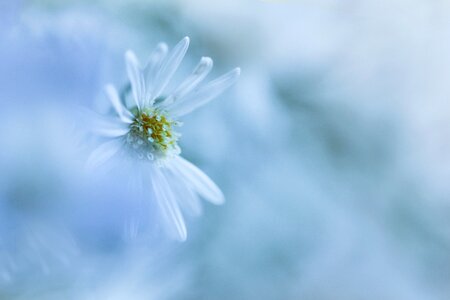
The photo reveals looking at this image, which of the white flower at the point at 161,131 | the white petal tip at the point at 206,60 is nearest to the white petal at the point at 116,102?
the white flower at the point at 161,131

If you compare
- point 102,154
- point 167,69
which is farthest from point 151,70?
point 102,154

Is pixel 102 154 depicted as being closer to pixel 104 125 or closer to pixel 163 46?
pixel 104 125

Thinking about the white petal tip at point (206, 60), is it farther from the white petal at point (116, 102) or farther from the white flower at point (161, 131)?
the white petal at point (116, 102)

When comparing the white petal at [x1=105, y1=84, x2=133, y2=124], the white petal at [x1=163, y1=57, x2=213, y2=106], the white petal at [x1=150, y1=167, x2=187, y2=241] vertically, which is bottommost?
the white petal at [x1=150, y1=167, x2=187, y2=241]

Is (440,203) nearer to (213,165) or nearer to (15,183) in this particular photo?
(213,165)

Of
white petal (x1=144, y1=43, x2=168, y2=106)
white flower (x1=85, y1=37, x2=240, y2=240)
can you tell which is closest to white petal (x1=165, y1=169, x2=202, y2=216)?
white flower (x1=85, y1=37, x2=240, y2=240)

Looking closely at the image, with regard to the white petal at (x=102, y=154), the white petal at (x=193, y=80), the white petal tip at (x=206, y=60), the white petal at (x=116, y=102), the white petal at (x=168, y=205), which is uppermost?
the white petal tip at (x=206, y=60)

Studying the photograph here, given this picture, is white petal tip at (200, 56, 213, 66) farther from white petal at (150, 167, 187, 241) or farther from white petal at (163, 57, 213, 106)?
white petal at (150, 167, 187, 241)
